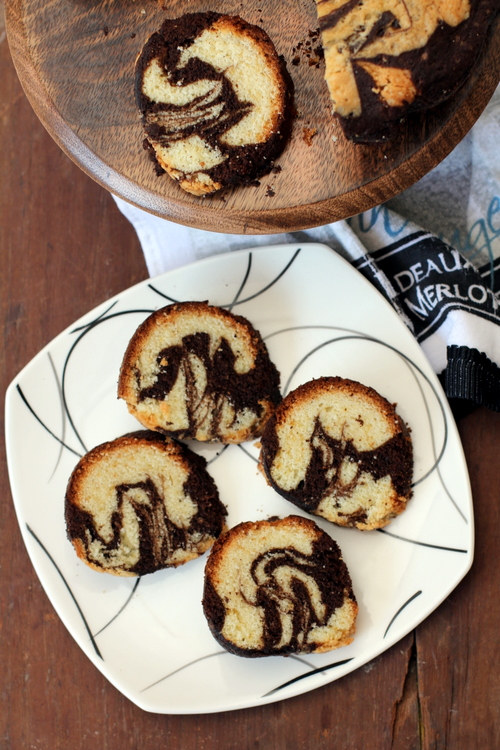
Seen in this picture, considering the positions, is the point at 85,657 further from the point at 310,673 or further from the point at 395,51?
the point at 395,51

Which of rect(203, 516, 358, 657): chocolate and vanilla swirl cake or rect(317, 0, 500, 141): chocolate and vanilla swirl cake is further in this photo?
rect(203, 516, 358, 657): chocolate and vanilla swirl cake

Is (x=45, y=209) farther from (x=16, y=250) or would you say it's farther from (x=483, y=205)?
(x=483, y=205)

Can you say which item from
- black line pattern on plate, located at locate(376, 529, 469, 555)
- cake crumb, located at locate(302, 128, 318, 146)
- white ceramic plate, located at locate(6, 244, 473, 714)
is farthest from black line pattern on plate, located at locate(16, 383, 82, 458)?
cake crumb, located at locate(302, 128, 318, 146)

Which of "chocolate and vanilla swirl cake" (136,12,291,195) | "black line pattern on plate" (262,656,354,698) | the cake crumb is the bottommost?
"black line pattern on plate" (262,656,354,698)

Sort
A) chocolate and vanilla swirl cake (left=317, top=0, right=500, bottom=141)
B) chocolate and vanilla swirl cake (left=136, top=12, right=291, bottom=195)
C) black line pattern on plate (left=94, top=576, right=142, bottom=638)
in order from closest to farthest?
chocolate and vanilla swirl cake (left=317, top=0, right=500, bottom=141)
chocolate and vanilla swirl cake (left=136, top=12, right=291, bottom=195)
black line pattern on plate (left=94, top=576, right=142, bottom=638)

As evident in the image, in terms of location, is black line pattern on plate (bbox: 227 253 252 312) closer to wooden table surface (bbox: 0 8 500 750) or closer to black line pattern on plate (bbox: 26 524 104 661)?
wooden table surface (bbox: 0 8 500 750)

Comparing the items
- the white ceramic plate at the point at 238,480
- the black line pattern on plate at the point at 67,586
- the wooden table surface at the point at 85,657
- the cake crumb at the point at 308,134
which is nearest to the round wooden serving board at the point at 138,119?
the cake crumb at the point at 308,134
